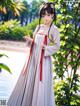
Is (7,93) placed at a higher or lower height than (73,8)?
lower

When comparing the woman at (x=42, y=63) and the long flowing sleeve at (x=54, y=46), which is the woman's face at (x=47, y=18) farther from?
the long flowing sleeve at (x=54, y=46)

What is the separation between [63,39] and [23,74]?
1592 mm

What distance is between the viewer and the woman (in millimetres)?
5465

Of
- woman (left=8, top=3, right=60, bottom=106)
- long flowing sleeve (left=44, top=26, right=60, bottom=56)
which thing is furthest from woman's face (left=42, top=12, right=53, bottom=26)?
long flowing sleeve (left=44, top=26, right=60, bottom=56)

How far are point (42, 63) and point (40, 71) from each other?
11 centimetres

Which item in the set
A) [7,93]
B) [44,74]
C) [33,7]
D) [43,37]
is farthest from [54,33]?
[33,7]

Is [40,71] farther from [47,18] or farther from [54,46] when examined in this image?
[47,18]

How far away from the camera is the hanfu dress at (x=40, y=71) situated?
17.9ft

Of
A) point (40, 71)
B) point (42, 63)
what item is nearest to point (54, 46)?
point (42, 63)

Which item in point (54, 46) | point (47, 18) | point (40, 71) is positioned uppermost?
point (47, 18)

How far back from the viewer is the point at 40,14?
5633 mm

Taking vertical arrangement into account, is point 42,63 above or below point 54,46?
below

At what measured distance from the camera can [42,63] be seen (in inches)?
216

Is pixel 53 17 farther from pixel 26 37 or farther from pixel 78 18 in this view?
pixel 78 18
